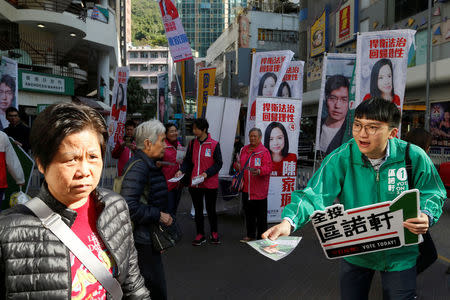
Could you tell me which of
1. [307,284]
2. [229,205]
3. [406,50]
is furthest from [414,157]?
[229,205]

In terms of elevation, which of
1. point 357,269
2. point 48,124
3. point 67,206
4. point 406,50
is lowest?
point 357,269

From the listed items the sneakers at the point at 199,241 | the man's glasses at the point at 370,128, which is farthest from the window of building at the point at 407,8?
the man's glasses at the point at 370,128

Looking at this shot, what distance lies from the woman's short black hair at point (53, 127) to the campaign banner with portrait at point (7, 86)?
8.39m

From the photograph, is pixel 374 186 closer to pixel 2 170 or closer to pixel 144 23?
pixel 2 170

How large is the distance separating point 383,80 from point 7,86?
795cm

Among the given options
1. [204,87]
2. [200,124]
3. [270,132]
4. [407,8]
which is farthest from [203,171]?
[407,8]

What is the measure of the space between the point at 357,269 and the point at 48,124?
1.95 metres

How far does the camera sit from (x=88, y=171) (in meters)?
1.42

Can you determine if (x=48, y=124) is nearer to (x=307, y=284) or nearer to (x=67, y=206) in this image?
(x=67, y=206)

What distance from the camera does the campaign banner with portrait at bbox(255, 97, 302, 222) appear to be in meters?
7.03

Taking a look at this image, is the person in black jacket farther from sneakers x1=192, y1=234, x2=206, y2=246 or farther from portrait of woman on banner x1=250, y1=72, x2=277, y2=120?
portrait of woman on banner x1=250, y1=72, x2=277, y2=120

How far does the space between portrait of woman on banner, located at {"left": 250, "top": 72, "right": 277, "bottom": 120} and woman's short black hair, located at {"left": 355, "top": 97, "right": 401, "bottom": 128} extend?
5949mm

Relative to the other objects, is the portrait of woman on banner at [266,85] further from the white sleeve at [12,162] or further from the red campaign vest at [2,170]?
the red campaign vest at [2,170]

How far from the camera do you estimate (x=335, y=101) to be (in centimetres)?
764
